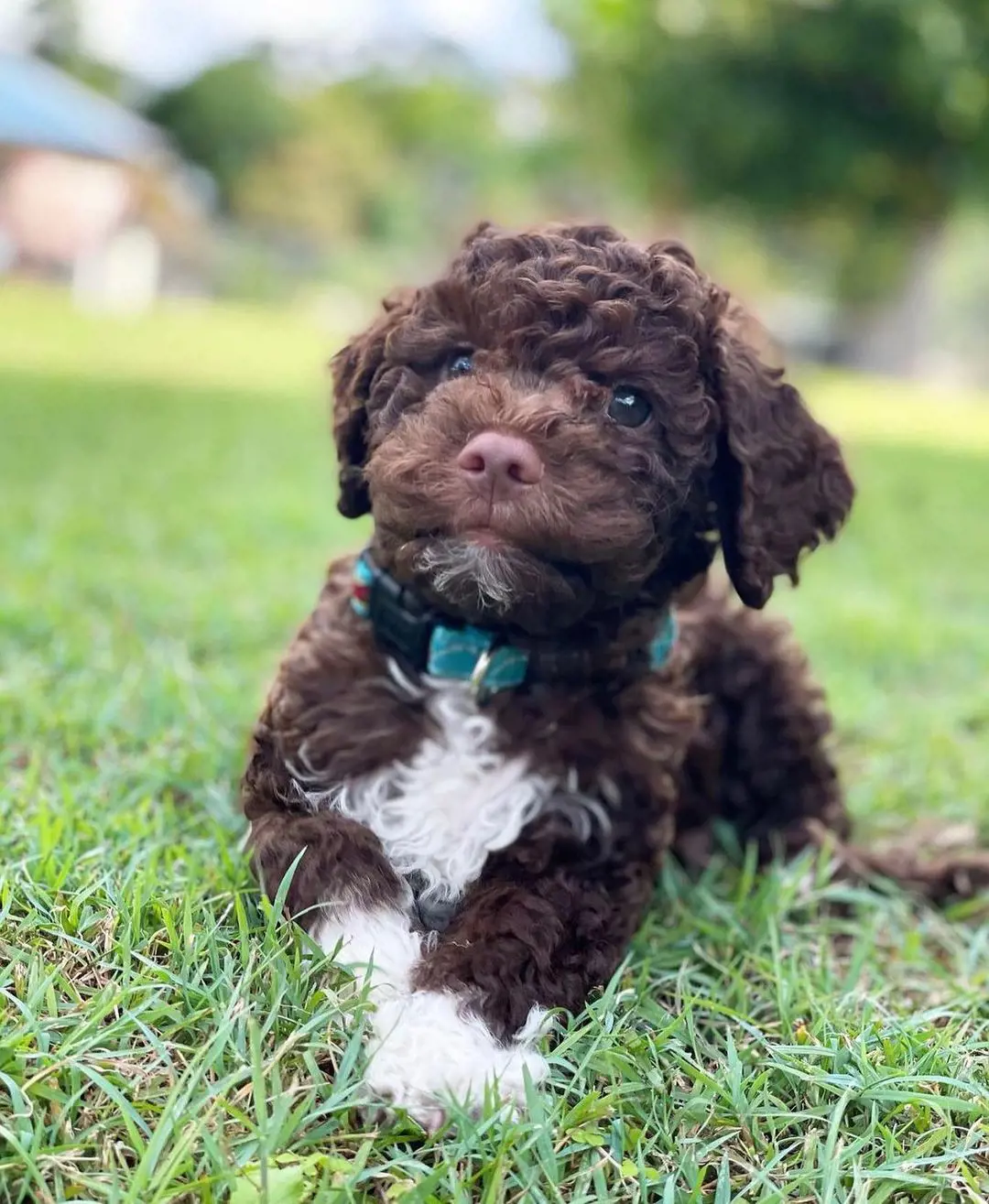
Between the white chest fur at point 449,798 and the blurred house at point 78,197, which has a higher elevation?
the white chest fur at point 449,798

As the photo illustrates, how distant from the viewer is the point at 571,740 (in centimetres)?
288

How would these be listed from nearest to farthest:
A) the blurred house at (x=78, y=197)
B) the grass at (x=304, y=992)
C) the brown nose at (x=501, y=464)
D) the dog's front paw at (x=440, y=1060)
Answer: the grass at (x=304, y=992)
the dog's front paw at (x=440, y=1060)
the brown nose at (x=501, y=464)
the blurred house at (x=78, y=197)

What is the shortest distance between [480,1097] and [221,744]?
183 cm

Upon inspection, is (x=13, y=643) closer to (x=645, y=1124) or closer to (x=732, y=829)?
(x=732, y=829)

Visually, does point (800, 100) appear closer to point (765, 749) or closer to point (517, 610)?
point (765, 749)

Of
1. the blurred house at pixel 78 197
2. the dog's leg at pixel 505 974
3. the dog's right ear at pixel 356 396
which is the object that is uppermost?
the dog's right ear at pixel 356 396

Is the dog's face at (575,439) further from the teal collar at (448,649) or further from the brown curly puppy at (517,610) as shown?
the teal collar at (448,649)

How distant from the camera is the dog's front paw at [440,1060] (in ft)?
6.87

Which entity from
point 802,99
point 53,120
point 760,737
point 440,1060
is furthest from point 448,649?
point 53,120

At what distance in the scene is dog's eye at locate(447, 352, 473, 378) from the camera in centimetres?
275

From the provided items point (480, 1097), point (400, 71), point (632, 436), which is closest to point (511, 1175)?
point (480, 1097)

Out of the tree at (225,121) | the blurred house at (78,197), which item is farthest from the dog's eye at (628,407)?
the tree at (225,121)

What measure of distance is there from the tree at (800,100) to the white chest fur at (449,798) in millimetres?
20581

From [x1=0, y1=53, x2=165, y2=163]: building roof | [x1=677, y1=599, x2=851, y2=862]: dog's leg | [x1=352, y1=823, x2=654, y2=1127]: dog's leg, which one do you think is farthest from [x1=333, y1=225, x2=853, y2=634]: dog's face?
[x1=0, y1=53, x2=165, y2=163]: building roof
